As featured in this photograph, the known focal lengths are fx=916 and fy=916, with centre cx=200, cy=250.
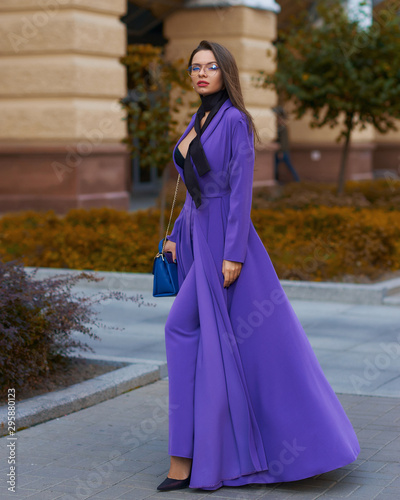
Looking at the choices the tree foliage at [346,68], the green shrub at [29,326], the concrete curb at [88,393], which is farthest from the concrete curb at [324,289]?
the tree foliage at [346,68]

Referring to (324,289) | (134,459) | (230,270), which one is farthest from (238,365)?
(324,289)

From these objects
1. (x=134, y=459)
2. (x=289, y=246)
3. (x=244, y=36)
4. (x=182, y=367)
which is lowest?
(x=134, y=459)

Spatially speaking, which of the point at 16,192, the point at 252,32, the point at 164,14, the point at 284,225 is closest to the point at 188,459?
the point at 284,225

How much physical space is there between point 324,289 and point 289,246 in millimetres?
1808

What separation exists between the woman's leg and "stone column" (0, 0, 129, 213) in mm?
11210

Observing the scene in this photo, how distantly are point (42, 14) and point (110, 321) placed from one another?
860 centimetres

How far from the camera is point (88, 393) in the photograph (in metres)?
5.73

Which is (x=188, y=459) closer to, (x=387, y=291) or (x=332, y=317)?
(x=332, y=317)

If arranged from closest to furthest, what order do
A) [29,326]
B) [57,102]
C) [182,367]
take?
[182,367] → [29,326] → [57,102]

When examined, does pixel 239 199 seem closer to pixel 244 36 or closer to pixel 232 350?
pixel 232 350

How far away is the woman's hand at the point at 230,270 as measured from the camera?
13.9ft

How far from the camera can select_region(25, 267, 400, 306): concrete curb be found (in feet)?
30.6

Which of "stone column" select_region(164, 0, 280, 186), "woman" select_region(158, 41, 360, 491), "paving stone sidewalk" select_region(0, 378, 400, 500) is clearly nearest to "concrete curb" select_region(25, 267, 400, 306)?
"paving stone sidewalk" select_region(0, 378, 400, 500)

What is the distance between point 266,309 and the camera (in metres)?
4.29
